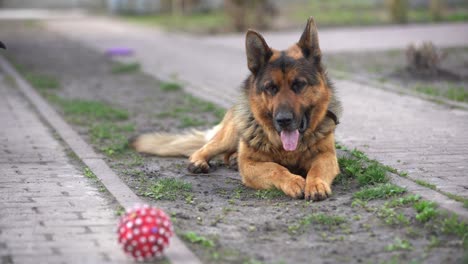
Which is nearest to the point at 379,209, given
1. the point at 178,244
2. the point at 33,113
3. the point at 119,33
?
the point at 178,244

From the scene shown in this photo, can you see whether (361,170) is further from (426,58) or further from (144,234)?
(426,58)

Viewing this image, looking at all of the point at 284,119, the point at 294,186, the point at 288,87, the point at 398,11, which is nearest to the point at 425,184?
the point at 294,186

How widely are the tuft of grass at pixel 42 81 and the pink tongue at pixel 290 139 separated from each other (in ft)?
25.3

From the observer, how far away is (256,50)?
7.42 metres

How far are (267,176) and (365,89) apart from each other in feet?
20.1

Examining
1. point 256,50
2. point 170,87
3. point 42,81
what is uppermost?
point 256,50

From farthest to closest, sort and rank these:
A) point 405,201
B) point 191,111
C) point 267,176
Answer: point 191,111
point 267,176
point 405,201

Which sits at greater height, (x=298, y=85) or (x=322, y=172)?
(x=298, y=85)

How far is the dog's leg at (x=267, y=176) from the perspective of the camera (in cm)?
696

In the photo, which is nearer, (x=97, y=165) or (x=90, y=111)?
(x=97, y=165)

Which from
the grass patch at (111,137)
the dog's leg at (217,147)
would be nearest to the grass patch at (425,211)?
the dog's leg at (217,147)

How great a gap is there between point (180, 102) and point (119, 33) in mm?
12888

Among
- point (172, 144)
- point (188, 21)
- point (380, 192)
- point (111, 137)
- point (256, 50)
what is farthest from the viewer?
point (188, 21)

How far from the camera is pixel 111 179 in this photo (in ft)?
25.0
